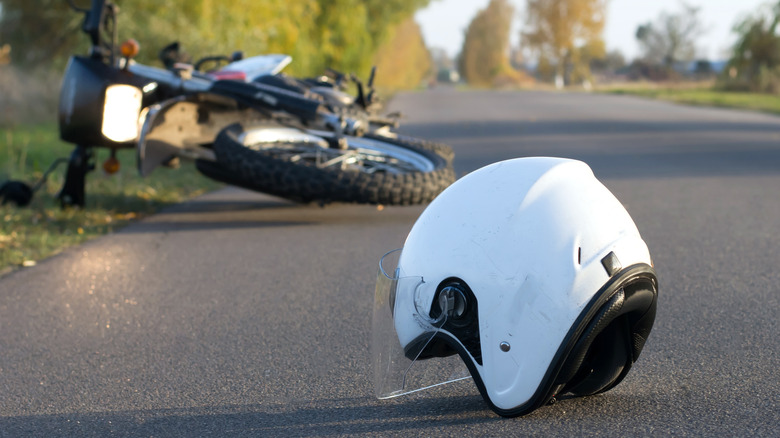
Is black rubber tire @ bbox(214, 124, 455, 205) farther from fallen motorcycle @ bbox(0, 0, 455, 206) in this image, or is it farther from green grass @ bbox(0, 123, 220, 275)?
green grass @ bbox(0, 123, 220, 275)

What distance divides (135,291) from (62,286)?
0.48 meters

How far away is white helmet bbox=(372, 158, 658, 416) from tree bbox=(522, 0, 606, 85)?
82839 millimetres

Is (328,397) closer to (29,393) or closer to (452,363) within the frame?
(452,363)

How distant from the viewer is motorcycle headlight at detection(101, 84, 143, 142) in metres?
7.17

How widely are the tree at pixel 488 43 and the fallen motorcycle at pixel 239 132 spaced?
10503cm

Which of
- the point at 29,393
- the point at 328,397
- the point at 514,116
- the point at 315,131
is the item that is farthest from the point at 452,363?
the point at 514,116

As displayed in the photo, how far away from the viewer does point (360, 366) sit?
144 inches

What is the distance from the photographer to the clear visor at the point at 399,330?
299 centimetres

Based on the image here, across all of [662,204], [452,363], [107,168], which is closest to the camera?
[452,363]

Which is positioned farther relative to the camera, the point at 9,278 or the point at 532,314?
the point at 9,278

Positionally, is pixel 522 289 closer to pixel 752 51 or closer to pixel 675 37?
pixel 752 51

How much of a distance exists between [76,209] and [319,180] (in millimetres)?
2429

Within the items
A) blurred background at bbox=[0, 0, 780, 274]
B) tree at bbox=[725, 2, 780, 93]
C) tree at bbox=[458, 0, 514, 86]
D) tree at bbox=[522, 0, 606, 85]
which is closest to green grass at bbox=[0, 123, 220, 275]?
blurred background at bbox=[0, 0, 780, 274]

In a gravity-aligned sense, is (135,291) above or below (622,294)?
below
